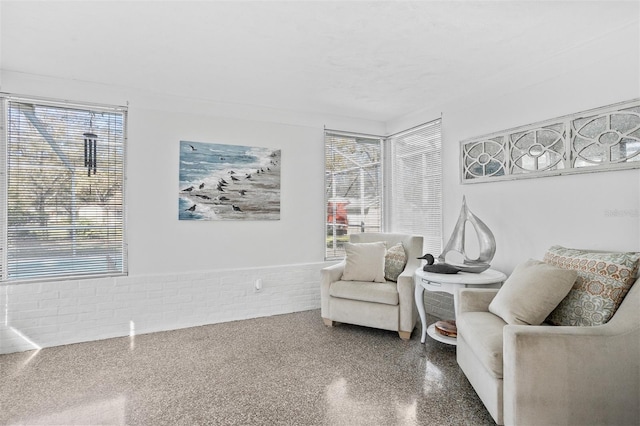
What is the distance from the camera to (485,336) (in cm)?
199

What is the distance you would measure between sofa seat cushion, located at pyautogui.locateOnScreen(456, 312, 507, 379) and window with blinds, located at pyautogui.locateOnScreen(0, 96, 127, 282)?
3.09 m

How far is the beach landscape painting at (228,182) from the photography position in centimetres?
365

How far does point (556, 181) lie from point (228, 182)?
307cm

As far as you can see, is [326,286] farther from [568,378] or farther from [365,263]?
[568,378]

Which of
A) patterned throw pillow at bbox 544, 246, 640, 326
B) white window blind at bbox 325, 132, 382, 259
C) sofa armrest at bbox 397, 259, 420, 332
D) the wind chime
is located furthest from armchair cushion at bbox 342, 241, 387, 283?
the wind chime

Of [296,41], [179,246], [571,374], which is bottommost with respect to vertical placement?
[571,374]

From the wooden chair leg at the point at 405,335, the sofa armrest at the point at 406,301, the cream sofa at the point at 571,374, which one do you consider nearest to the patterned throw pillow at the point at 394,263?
the sofa armrest at the point at 406,301

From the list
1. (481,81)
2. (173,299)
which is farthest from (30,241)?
(481,81)

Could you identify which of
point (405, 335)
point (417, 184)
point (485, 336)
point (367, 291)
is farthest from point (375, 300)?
point (417, 184)

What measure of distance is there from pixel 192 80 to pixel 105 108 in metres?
0.91

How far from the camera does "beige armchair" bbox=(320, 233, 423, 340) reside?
3180 mm

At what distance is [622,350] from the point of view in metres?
1.73

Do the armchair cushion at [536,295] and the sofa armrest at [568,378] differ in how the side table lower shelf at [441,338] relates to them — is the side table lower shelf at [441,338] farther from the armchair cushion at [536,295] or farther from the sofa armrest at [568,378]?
the sofa armrest at [568,378]

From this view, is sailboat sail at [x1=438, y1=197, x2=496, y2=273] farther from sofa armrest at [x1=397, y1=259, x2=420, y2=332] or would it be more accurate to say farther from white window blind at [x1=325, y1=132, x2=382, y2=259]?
white window blind at [x1=325, y1=132, x2=382, y2=259]
